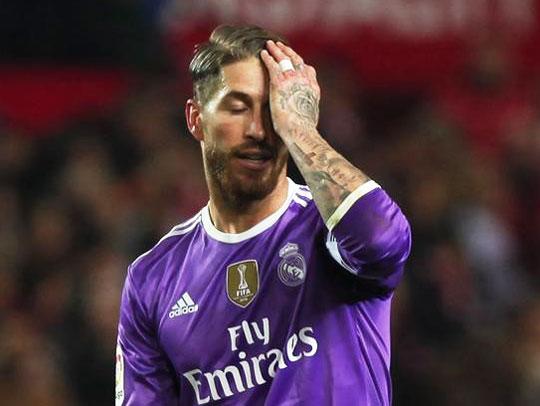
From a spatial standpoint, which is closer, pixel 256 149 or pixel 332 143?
pixel 256 149

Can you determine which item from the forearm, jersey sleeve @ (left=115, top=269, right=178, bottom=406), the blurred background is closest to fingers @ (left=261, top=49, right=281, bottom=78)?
the forearm

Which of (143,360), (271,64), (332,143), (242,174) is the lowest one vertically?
(143,360)

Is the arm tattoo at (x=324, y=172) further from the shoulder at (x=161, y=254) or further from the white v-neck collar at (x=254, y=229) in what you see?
the shoulder at (x=161, y=254)

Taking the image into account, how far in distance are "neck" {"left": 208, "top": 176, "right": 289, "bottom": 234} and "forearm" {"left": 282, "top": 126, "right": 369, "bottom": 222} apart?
0.78 ft

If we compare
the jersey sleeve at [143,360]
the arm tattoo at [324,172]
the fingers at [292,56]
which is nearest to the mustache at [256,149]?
the arm tattoo at [324,172]

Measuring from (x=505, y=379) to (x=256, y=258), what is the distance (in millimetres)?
3864

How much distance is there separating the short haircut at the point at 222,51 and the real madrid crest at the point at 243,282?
1.38 ft

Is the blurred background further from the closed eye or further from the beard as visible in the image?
the closed eye

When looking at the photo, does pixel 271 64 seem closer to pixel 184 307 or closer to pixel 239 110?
pixel 239 110

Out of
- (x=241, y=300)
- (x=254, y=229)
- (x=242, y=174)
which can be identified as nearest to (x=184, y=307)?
(x=241, y=300)

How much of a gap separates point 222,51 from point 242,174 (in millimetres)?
309

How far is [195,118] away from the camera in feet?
11.7

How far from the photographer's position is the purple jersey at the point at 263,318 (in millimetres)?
3359

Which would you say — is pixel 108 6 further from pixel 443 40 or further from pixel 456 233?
pixel 456 233
